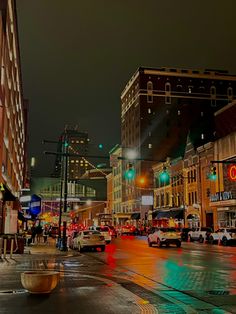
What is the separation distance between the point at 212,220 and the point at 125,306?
5563 cm

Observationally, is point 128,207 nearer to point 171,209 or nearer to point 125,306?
point 171,209

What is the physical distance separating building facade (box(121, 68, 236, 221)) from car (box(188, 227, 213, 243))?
55318 millimetres

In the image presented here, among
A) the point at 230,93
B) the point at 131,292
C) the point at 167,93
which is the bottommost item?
the point at 131,292

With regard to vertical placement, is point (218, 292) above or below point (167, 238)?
below

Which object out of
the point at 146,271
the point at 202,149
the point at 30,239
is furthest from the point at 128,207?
the point at 146,271

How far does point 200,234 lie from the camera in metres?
52.4

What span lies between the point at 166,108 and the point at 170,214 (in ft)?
152

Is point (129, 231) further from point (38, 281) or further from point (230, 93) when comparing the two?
point (38, 281)

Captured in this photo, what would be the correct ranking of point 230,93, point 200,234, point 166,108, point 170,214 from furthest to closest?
point 230,93 → point 166,108 → point 170,214 → point 200,234

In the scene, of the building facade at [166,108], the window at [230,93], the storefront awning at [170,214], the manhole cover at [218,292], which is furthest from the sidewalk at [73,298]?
the window at [230,93]

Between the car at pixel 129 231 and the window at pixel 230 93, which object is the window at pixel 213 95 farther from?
the car at pixel 129 231

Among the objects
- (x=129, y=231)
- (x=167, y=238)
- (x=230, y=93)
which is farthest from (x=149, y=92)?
(x=167, y=238)

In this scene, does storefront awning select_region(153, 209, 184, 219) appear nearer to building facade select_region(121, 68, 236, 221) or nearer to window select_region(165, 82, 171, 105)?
building facade select_region(121, 68, 236, 221)

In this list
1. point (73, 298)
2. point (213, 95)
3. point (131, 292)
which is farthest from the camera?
point (213, 95)
